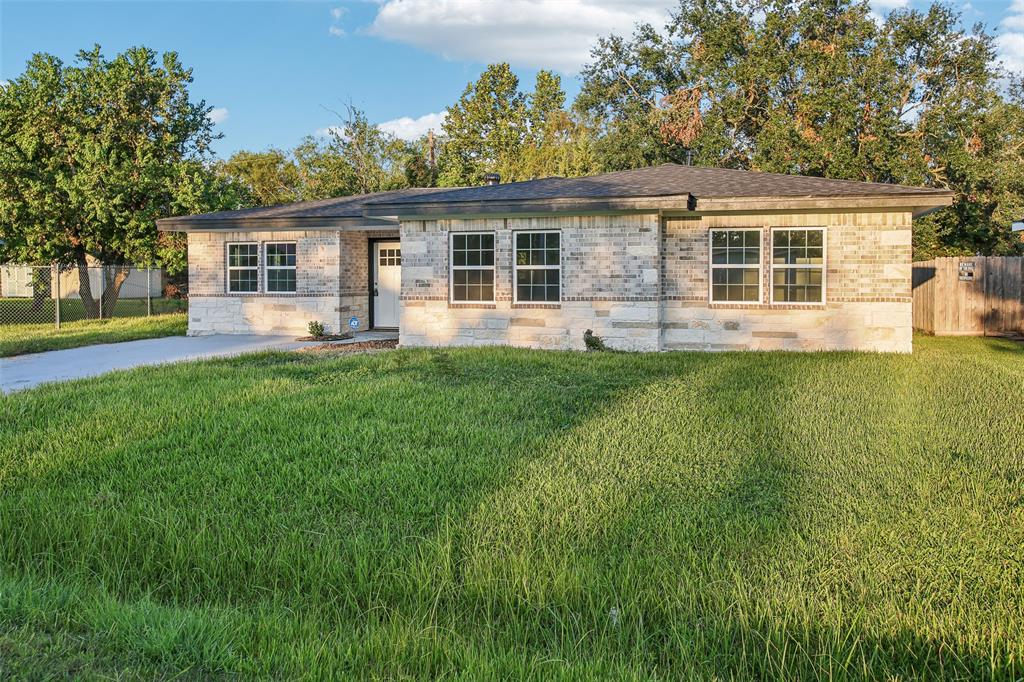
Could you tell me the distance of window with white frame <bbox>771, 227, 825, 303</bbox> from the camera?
1309 cm

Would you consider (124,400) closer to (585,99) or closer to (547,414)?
(547,414)

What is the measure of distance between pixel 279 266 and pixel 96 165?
7.62 metres

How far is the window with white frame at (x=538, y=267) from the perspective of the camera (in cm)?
1370

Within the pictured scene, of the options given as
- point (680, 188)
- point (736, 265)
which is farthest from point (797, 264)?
point (680, 188)

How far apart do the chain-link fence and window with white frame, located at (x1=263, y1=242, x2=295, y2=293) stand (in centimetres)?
480

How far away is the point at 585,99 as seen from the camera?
33.9m

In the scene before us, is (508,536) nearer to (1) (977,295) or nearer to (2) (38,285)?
(1) (977,295)

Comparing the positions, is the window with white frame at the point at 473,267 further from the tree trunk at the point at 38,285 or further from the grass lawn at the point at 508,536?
the tree trunk at the point at 38,285

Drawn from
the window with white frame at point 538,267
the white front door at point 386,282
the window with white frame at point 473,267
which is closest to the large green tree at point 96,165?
the white front door at point 386,282

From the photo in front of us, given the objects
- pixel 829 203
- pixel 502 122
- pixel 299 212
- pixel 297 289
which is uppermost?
pixel 502 122

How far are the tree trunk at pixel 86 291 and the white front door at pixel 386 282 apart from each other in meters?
9.45

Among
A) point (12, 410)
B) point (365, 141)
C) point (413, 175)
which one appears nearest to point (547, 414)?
point (12, 410)

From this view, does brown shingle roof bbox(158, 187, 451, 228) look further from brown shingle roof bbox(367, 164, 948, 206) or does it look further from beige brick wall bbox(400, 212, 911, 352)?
beige brick wall bbox(400, 212, 911, 352)

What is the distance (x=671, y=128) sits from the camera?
1154 inches
